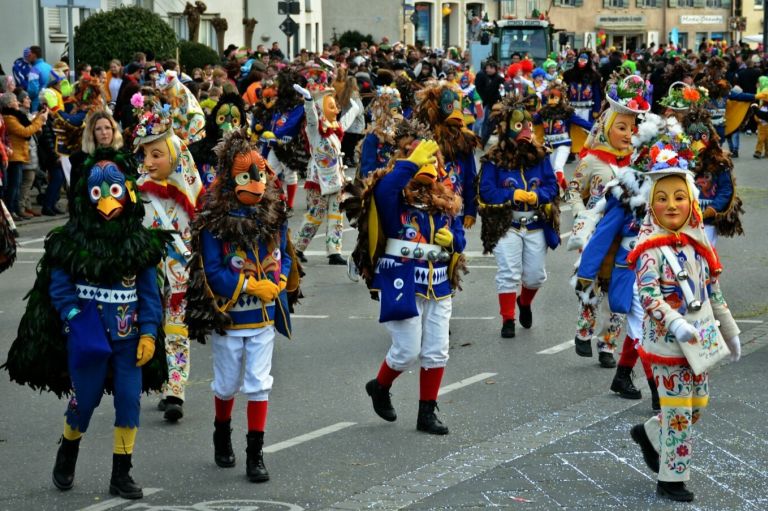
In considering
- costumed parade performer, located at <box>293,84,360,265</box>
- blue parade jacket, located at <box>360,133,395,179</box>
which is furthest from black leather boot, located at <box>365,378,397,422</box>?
costumed parade performer, located at <box>293,84,360,265</box>

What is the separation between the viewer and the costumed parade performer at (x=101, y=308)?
7.32 meters

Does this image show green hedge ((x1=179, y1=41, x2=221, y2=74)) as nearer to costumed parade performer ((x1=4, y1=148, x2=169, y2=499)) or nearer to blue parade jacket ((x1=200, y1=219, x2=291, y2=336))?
blue parade jacket ((x1=200, y1=219, x2=291, y2=336))

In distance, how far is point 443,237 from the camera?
873 centimetres

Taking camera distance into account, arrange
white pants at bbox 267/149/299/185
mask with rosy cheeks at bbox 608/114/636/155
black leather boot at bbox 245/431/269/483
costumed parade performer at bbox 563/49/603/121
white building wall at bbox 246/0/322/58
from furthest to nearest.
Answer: white building wall at bbox 246/0/322/58 < costumed parade performer at bbox 563/49/603/121 < white pants at bbox 267/149/299/185 < mask with rosy cheeks at bbox 608/114/636/155 < black leather boot at bbox 245/431/269/483

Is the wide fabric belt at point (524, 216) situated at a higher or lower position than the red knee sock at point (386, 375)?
higher

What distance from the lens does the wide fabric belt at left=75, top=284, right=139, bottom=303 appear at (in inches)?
289

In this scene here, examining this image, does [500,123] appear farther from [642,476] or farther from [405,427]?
[642,476]

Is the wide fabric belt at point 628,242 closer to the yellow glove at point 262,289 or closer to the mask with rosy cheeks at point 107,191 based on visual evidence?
the yellow glove at point 262,289

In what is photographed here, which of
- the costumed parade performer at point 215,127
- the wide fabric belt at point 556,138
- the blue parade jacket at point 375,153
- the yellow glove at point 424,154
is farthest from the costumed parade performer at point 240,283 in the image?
the wide fabric belt at point 556,138

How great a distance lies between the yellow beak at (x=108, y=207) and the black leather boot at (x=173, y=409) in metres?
2.02

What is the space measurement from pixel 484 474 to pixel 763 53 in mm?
38116

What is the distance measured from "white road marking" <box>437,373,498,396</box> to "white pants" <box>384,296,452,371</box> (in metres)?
1.10

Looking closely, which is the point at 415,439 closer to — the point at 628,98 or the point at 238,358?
the point at 238,358

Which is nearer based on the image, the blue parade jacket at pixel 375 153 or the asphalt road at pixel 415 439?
the asphalt road at pixel 415 439
